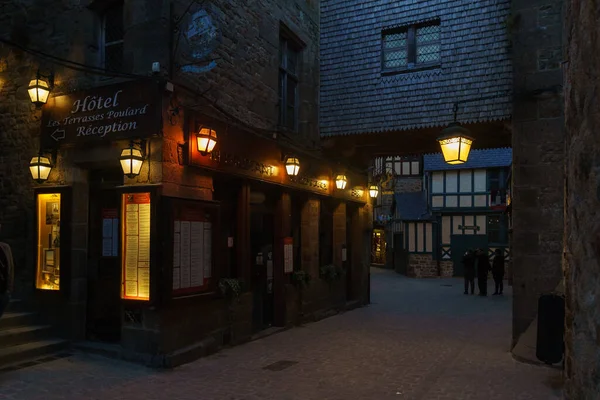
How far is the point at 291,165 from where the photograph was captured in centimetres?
944

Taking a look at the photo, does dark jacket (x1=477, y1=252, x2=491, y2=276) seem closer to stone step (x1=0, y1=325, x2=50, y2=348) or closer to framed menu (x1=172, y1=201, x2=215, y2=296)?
framed menu (x1=172, y1=201, x2=215, y2=296)

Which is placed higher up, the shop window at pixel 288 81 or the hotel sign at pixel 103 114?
the shop window at pixel 288 81

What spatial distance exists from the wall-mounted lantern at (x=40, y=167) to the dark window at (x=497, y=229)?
21.6 m

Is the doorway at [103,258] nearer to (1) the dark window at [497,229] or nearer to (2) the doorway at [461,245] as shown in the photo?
(2) the doorway at [461,245]

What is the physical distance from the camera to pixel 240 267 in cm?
832

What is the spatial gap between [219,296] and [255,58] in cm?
417

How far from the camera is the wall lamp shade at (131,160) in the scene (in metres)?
6.60

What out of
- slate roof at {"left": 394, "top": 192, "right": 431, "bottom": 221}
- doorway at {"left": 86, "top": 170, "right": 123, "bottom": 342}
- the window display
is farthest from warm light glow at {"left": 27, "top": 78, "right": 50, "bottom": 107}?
slate roof at {"left": 394, "top": 192, "right": 431, "bottom": 221}

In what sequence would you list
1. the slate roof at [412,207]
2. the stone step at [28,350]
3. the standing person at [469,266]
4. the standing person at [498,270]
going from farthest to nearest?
the slate roof at [412,207] → the standing person at [469,266] → the standing person at [498,270] → the stone step at [28,350]

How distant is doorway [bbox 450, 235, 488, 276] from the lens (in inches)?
975

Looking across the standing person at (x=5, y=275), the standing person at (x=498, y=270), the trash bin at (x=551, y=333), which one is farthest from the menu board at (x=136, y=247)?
the standing person at (x=498, y=270)

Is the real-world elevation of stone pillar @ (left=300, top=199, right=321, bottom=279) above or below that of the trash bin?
above

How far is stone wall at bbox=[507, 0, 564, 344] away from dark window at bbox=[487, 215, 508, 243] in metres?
17.7

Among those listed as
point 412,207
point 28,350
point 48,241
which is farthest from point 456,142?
point 412,207
